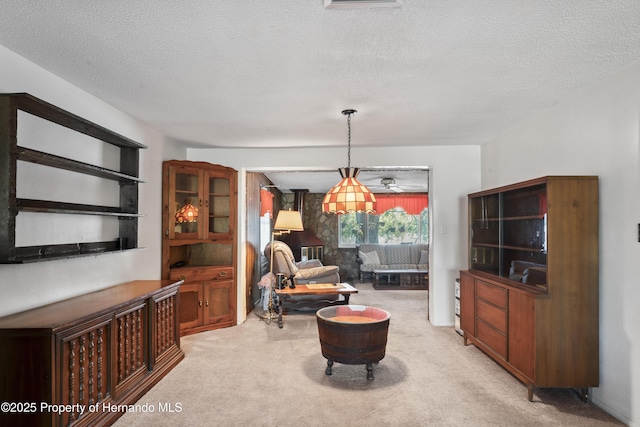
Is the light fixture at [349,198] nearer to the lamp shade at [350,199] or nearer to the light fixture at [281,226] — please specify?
the lamp shade at [350,199]

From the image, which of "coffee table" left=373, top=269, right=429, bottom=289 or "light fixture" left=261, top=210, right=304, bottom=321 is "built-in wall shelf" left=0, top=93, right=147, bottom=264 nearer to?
"light fixture" left=261, top=210, right=304, bottom=321

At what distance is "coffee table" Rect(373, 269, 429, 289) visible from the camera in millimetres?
7586

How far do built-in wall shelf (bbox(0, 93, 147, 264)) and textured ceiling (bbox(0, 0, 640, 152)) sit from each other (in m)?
0.34

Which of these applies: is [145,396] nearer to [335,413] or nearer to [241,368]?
[241,368]

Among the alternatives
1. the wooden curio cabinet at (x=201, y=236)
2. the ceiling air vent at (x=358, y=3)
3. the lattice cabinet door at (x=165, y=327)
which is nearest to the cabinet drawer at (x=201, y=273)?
the wooden curio cabinet at (x=201, y=236)

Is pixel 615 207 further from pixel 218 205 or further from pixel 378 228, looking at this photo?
pixel 378 228

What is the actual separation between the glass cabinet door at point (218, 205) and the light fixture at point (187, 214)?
0.60ft

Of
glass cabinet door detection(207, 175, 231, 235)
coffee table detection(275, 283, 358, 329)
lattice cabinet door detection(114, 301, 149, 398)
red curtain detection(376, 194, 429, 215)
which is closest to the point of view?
lattice cabinet door detection(114, 301, 149, 398)

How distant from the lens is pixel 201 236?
4.47 m

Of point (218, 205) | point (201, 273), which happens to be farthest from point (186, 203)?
point (201, 273)

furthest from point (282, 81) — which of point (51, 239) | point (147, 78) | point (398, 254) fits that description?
point (398, 254)

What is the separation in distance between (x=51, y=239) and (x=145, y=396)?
135 cm

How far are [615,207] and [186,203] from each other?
4.11 metres

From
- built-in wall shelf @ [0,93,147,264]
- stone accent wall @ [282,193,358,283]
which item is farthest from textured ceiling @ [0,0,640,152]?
stone accent wall @ [282,193,358,283]
